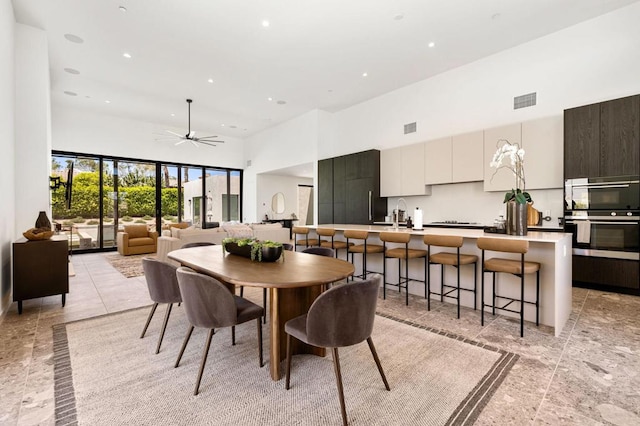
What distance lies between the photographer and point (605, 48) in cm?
417

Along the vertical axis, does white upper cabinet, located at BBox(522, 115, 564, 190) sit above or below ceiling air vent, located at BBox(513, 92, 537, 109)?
below

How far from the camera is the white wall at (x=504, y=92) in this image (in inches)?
162

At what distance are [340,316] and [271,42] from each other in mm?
4679

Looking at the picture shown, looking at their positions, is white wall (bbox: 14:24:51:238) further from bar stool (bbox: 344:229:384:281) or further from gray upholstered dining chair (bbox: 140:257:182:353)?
bar stool (bbox: 344:229:384:281)

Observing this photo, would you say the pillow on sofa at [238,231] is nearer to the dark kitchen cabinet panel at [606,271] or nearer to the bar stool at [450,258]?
the bar stool at [450,258]

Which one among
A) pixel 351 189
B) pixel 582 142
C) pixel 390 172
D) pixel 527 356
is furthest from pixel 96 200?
pixel 582 142

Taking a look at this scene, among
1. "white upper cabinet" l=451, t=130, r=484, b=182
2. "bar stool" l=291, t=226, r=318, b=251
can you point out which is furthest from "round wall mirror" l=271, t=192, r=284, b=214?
"white upper cabinet" l=451, t=130, r=484, b=182

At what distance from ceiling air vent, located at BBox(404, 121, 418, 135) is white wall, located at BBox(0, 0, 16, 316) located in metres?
6.40

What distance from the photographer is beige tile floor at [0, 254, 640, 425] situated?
68.5 inches

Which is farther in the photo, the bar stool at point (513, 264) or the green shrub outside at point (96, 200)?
the green shrub outside at point (96, 200)

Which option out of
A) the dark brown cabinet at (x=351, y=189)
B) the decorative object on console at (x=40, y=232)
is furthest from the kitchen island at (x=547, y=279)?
the decorative object on console at (x=40, y=232)

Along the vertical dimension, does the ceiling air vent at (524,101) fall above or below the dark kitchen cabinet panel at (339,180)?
above

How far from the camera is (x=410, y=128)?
647 centimetres

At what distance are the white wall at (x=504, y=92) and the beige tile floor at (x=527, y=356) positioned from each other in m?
2.43
